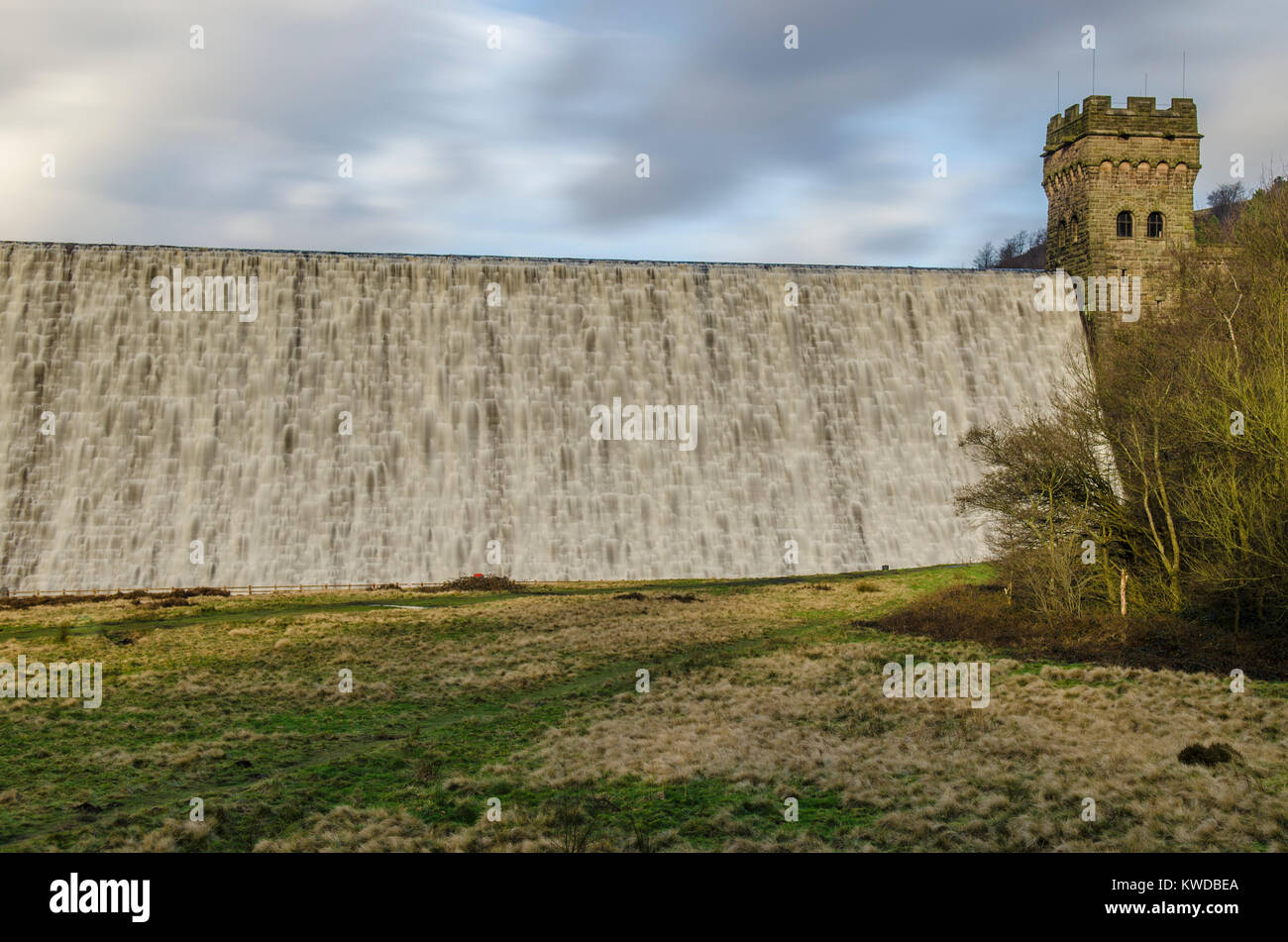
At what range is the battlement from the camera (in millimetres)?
46469

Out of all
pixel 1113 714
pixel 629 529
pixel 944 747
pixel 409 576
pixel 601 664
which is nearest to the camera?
pixel 944 747

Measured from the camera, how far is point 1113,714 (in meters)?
16.9

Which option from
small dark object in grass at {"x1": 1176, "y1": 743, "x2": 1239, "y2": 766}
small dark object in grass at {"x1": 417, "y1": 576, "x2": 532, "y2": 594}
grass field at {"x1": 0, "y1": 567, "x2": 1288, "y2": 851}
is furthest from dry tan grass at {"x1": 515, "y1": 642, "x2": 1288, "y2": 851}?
small dark object in grass at {"x1": 417, "y1": 576, "x2": 532, "y2": 594}

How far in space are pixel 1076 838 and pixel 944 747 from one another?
4.07 meters

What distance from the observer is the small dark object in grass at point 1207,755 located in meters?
13.7

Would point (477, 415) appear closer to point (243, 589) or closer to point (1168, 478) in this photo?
point (243, 589)

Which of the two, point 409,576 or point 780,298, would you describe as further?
point 780,298

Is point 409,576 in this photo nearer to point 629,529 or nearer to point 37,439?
point 629,529

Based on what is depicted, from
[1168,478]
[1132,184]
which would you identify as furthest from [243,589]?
[1132,184]

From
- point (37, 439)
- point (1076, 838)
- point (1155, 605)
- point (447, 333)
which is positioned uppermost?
point (447, 333)

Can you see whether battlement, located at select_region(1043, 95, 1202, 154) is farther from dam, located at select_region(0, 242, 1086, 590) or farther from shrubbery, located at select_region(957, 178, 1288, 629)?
shrubbery, located at select_region(957, 178, 1288, 629)

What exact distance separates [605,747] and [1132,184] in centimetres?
4317

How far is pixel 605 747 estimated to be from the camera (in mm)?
15742

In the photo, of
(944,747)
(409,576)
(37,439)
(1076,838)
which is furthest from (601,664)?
(37,439)
